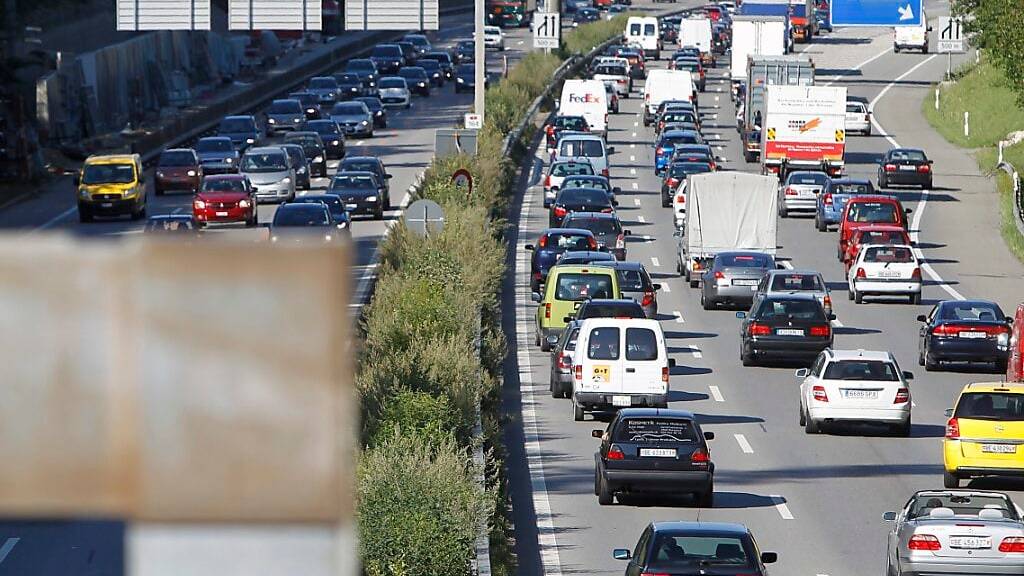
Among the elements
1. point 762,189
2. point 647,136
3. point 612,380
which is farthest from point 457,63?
point 612,380

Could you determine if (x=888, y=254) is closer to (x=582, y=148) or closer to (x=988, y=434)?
(x=988, y=434)

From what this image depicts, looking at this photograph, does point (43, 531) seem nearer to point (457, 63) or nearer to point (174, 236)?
point (174, 236)

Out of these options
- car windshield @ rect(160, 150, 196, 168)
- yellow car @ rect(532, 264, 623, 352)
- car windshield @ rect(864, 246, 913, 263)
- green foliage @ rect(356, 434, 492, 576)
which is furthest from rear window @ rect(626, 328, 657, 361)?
car windshield @ rect(160, 150, 196, 168)

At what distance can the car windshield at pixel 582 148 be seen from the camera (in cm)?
6312

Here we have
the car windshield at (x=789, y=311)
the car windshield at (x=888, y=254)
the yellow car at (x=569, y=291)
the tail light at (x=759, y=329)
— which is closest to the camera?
the tail light at (x=759, y=329)

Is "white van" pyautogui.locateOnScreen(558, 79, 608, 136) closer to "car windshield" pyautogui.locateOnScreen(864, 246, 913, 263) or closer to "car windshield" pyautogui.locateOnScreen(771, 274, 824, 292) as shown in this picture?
"car windshield" pyautogui.locateOnScreen(864, 246, 913, 263)

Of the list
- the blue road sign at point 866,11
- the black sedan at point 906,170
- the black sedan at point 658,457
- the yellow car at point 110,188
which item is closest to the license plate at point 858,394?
the black sedan at point 658,457

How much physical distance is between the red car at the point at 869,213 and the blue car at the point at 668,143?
1760 cm

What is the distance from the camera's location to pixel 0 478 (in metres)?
2.59

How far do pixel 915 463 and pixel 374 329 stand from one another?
26.8ft

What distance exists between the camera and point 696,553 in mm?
15930

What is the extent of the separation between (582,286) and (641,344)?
24.3ft

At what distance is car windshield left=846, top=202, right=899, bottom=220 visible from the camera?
50.7m

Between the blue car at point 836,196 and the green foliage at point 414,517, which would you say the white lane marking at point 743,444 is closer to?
the green foliage at point 414,517
